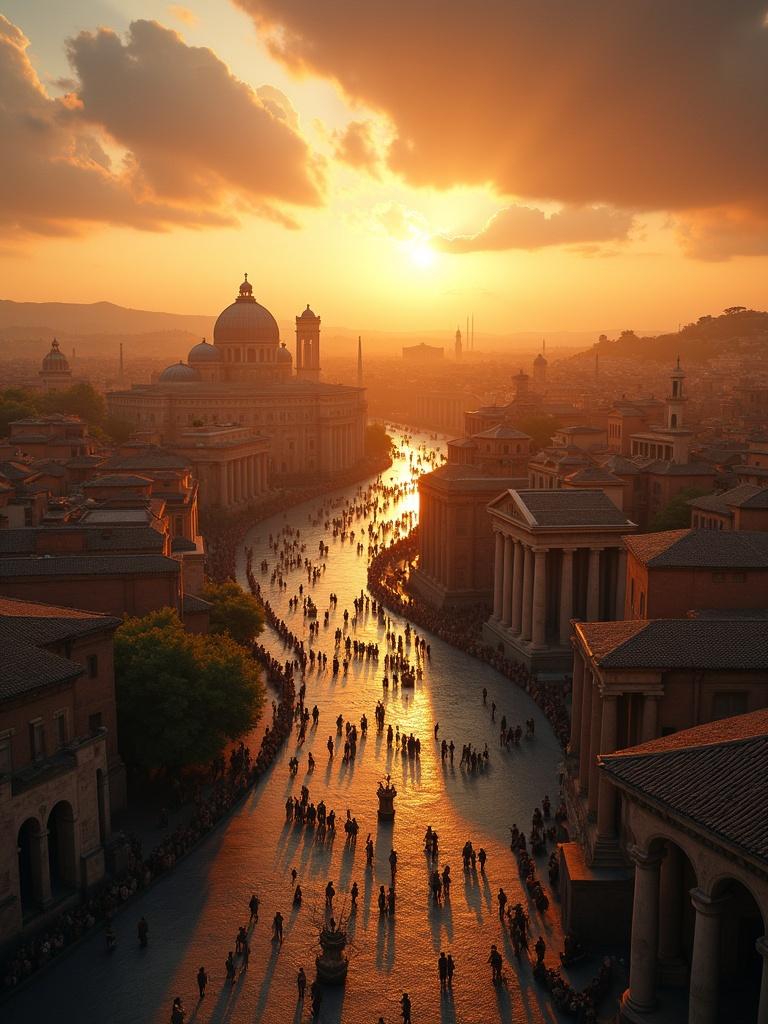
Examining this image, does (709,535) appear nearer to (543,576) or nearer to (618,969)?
(543,576)

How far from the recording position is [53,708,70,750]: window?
2444cm

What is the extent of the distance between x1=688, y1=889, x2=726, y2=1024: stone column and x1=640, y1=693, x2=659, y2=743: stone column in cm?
729

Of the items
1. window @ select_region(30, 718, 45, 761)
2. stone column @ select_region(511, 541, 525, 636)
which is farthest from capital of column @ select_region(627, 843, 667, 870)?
stone column @ select_region(511, 541, 525, 636)

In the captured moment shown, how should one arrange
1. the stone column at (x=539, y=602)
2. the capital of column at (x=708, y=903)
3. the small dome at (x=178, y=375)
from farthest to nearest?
the small dome at (x=178, y=375)
the stone column at (x=539, y=602)
the capital of column at (x=708, y=903)

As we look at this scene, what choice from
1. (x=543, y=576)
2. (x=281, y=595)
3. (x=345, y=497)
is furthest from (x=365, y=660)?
(x=345, y=497)

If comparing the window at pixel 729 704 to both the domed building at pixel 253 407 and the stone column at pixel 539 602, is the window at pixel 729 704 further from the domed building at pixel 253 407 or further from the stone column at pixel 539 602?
the domed building at pixel 253 407

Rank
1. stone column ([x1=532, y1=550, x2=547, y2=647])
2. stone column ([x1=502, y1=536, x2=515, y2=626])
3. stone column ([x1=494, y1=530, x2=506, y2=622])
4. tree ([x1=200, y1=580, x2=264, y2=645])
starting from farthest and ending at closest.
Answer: stone column ([x1=494, y1=530, x2=506, y2=622])
stone column ([x1=502, y1=536, x2=515, y2=626])
stone column ([x1=532, y1=550, x2=547, y2=647])
tree ([x1=200, y1=580, x2=264, y2=645])

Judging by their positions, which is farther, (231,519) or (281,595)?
(231,519)

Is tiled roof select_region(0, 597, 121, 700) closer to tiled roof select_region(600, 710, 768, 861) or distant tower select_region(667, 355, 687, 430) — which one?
tiled roof select_region(600, 710, 768, 861)

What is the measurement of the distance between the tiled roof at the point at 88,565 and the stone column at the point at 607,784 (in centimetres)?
1667

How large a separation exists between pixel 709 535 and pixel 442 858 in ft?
47.4

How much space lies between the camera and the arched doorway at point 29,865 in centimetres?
2309

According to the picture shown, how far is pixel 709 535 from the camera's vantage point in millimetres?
34281

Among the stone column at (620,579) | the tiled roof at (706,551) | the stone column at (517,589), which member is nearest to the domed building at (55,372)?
the stone column at (517,589)
